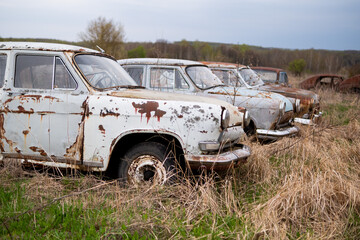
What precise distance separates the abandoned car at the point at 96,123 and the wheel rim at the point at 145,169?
0.01m

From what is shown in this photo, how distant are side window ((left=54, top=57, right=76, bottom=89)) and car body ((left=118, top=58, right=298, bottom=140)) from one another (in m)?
2.42

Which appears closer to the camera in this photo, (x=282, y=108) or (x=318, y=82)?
(x=282, y=108)

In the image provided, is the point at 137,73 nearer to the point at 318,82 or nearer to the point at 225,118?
the point at 225,118

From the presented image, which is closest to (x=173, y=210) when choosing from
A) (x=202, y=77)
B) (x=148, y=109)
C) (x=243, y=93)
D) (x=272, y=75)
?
(x=148, y=109)

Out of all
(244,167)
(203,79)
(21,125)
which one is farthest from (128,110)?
(203,79)

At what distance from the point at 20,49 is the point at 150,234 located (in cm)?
261

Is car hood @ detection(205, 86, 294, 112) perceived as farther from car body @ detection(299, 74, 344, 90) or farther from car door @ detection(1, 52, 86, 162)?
car body @ detection(299, 74, 344, 90)

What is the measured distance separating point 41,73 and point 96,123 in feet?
3.05

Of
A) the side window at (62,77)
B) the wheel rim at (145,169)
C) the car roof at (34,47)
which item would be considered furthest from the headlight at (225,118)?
the car roof at (34,47)

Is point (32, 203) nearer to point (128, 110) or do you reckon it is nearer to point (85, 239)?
point (85, 239)

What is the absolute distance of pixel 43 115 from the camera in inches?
148

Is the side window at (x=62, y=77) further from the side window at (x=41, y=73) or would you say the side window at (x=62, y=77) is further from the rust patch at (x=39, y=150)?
the rust patch at (x=39, y=150)

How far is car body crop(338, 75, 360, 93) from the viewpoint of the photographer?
1394 cm

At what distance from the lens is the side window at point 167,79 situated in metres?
6.26
